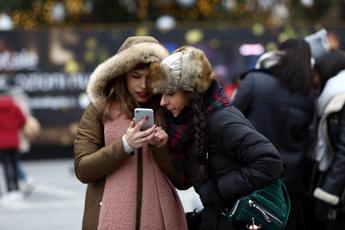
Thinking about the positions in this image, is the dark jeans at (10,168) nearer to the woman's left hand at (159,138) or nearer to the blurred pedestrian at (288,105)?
the blurred pedestrian at (288,105)

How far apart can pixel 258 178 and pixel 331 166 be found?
5.66ft

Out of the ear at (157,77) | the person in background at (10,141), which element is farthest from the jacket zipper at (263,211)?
the person in background at (10,141)

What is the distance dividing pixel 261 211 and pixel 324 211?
165 centimetres

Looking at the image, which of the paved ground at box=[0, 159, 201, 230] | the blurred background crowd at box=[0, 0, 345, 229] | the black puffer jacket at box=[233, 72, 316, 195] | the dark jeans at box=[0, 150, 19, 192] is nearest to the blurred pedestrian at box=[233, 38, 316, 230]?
the black puffer jacket at box=[233, 72, 316, 195]

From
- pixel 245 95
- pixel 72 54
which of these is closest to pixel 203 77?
pixel 245 95

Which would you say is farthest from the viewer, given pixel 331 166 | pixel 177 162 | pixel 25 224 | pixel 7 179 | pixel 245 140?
pixel 7 179

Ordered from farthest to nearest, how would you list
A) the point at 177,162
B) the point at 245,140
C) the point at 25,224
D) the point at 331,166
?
the point at 25,224, the point at 331,166, the point at 177,162, the point at 245,140

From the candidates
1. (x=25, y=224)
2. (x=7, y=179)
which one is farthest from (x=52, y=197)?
(x=25, y=224)

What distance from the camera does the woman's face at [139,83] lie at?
3.35 m

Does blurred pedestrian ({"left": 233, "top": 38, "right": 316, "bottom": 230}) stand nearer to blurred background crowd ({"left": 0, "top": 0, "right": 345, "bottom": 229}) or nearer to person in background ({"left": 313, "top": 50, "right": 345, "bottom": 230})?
person in background ({"left": 313, "top": 50, "right": 345, "bottom": 230})

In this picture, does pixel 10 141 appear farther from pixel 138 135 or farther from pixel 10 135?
pixel 138 135

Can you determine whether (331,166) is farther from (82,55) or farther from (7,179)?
(82,55)

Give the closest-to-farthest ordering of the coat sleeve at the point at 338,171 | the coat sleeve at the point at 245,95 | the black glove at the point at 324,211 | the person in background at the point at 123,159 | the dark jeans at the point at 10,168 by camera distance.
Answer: the person in background at the point at 123,159, the coat sleeve at the point at 338,171, the black glove at the point at 324,211, the coat sleeve at the point at 245,95, the dark jeans at the point at 10,168

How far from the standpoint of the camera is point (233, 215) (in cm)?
313
